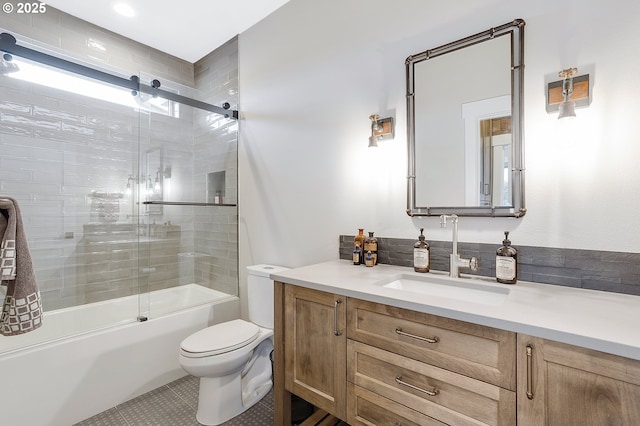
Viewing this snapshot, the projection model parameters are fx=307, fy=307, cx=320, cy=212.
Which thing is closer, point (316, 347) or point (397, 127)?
point (316, 347)

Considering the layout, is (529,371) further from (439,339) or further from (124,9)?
(124,9)

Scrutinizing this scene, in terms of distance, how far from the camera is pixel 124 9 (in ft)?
7.75

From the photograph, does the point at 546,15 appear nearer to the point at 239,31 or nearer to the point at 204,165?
the point at 239,31

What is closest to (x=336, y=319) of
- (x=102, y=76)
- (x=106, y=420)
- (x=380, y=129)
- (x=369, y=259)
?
(x=369, y=259)

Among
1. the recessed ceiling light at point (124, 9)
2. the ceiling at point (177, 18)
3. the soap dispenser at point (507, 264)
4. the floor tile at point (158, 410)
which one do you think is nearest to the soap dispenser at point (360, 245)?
the soap dispenser at point (507, 264)

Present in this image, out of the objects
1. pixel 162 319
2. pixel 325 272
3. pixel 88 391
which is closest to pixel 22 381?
pixel 88 391

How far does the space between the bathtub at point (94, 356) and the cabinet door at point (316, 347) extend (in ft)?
3.80

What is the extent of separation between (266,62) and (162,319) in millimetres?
2132

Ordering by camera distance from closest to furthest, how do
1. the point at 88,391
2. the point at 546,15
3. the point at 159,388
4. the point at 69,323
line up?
the point at 546,15 → the point at 88,391 → the point at 159,388 → the point at 69,323

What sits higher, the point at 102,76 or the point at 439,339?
the point at 102,76

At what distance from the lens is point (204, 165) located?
276 cm

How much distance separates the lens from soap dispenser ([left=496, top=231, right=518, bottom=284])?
1293 millimetres

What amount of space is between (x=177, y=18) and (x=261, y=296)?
230cm

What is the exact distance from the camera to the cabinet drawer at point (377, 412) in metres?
1.09
